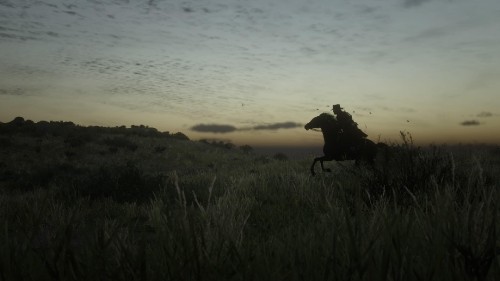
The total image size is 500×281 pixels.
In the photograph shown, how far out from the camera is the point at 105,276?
7.89ft

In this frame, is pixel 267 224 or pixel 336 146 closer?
pixel 267 224

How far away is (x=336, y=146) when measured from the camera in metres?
11.5

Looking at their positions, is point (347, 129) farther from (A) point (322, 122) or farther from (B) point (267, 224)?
(B) point (267, 224)

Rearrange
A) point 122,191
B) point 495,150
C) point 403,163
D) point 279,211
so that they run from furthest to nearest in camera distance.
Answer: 1. point 495,150
2. point 122,191
3. point 403,163
4. point 279,211

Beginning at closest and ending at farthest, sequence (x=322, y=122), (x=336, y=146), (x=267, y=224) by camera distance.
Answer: (x=267, y=224) < (x=336, y=146) < (x=322, y=122)

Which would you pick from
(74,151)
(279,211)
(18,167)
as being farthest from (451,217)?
(74,151)

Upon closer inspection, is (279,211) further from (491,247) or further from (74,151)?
(74,151)

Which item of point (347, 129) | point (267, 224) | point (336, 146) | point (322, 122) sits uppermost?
point (322, 122)

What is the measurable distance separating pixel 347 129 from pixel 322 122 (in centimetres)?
72

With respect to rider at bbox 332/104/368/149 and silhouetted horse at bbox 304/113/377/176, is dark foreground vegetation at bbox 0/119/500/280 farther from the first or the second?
rider at bbox 332/104/368/149

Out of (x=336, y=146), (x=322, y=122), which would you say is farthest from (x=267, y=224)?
(x=322, y=122)

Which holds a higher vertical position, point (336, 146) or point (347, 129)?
point (347, 129)

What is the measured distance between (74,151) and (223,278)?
2992cm

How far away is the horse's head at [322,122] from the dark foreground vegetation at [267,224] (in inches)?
55.6
